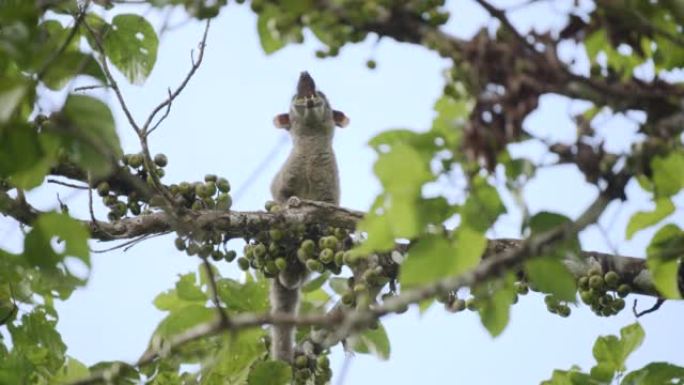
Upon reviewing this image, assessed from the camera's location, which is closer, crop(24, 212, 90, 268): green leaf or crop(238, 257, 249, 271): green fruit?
crop(24, 212, 90, 268): green leaf

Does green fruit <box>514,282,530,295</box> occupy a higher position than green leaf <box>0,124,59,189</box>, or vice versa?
green fruit <box>514,282,530,295</box>

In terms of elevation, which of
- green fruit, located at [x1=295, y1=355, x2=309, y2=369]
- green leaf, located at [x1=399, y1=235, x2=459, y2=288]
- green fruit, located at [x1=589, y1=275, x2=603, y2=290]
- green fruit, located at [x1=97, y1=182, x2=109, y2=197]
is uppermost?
green fruit, located at [x1=97, y1=182, x2=109, y2=197]

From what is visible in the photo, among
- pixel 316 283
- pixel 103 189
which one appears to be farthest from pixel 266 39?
pixel 316 283

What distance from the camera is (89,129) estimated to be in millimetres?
2131

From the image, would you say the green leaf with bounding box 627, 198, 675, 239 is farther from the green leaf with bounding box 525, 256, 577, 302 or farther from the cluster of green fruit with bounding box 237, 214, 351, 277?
the cluster of green fruit with bounding box 237, 214, 351, 277

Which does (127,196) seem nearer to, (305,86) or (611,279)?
(611,279)

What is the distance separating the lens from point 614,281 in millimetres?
4027

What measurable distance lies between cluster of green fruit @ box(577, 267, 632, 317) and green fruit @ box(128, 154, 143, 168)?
1905 millimetres

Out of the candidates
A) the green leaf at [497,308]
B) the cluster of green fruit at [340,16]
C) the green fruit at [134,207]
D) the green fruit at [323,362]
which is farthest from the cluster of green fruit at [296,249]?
the green leaf at [497,308]

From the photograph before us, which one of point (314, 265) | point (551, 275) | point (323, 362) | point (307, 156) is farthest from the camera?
point (307, 156)

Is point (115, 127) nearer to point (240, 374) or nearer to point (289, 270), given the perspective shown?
point (240, 374)

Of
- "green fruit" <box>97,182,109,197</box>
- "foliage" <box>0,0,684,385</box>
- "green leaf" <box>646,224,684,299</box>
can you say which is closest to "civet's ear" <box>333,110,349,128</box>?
"green fruit" <box>97,182,109,197</box>

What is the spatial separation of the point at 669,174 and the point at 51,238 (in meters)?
1.32

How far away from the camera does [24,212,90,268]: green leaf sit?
6.86ft
